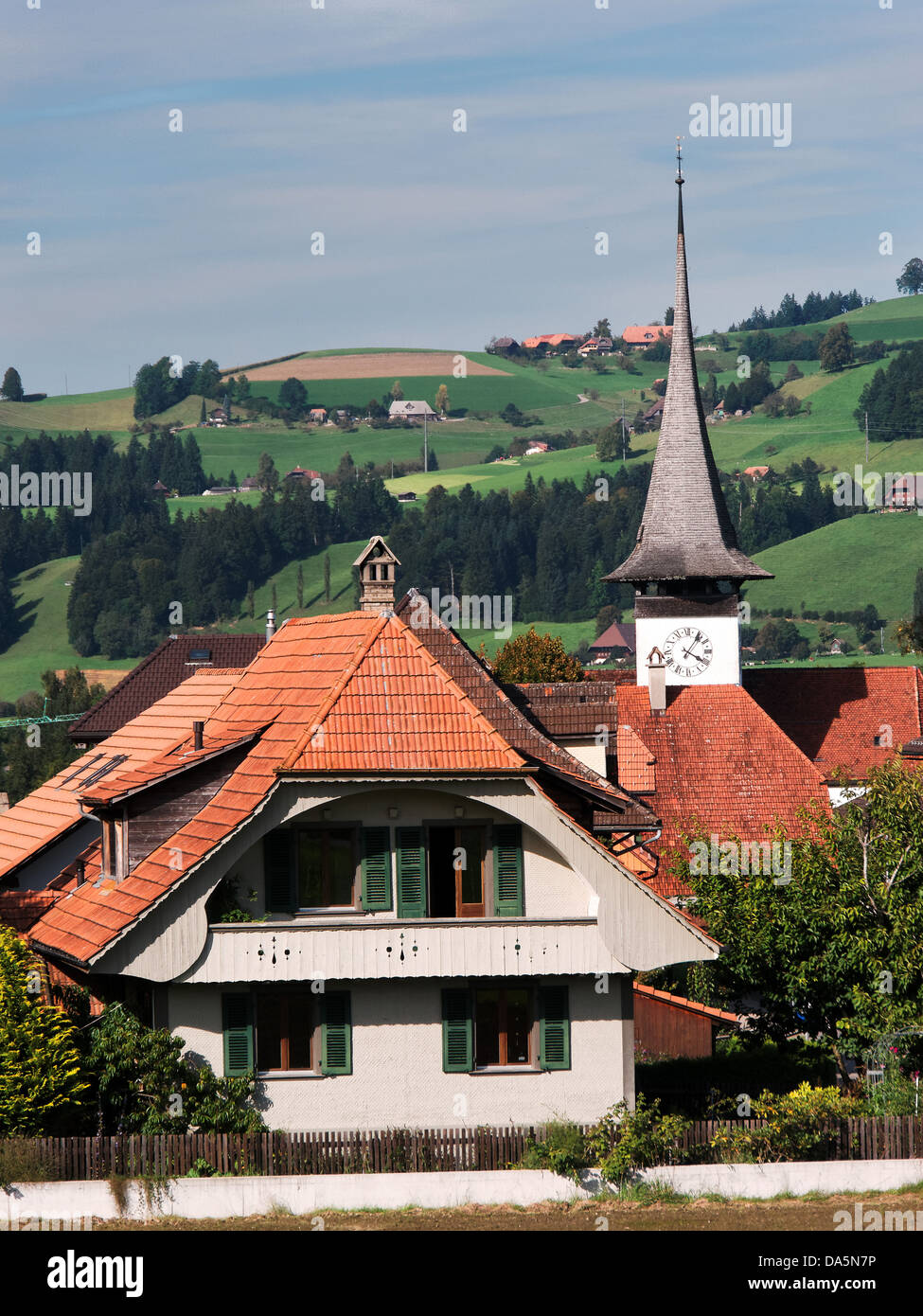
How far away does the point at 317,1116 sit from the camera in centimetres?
2995

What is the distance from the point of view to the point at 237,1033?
2981 centimetres

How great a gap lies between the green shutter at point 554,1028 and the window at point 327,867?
3216mm

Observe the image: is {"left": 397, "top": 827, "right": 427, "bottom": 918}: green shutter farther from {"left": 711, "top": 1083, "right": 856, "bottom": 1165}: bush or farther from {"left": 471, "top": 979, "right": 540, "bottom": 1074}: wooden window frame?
{"left": 711, "top": 1083, "right": 856, "bottom": 1165}: bush

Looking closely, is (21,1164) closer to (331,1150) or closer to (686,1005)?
(331,1150)

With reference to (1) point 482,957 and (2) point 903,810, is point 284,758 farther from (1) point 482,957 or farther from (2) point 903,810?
(2) point 903,810

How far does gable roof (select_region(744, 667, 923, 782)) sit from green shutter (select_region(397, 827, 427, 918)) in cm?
5683

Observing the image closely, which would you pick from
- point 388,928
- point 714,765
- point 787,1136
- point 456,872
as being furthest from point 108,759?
point 714,765

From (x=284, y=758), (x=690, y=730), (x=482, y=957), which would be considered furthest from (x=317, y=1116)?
(x=690, y=730)

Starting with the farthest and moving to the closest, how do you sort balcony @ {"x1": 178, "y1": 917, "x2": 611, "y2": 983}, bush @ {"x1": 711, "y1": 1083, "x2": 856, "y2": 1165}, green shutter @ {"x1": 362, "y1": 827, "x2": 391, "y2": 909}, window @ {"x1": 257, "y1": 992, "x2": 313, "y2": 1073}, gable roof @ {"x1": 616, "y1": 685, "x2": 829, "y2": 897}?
gable roof @ {"x1": 616, "y1": 685, "x2": 829, "y2": 897} → green shutter @ {"x1": 362, "y1": 827, "x2": 391, "y2": 909} → window @ {"x1": 257, "y1": 992, "x2": 313, "y2": 1073} → balcony @ {"x1": 178, "y1": 917, "x2": 611, "y2": 983} → bush @ {"x1": 711, "y1": 1083, "x2": 856, "y2": 1165}

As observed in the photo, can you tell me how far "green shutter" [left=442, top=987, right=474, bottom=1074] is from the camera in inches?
1195

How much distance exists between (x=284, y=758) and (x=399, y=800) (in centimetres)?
180

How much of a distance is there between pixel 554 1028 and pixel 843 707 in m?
59.8

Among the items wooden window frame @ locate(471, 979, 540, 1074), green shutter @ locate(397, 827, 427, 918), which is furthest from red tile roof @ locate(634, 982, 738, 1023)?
green shutter @ locate(397, 827, 427, 918)

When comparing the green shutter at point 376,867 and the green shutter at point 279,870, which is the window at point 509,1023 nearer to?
the green shutter at point 376,867
